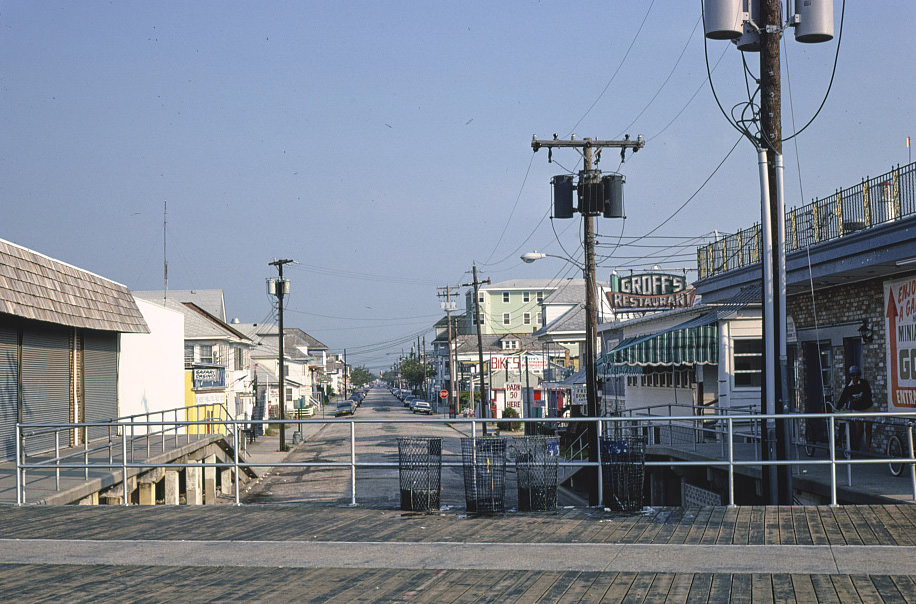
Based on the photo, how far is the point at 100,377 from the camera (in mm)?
28953

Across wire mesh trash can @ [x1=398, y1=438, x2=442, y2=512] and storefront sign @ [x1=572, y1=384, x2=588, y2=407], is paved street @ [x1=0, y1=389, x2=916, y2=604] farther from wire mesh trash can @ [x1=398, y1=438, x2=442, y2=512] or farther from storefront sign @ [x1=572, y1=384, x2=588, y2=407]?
storefront sign @ [x1=572, y1=384, x2=588, y2=407]

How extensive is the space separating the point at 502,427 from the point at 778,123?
4965cm

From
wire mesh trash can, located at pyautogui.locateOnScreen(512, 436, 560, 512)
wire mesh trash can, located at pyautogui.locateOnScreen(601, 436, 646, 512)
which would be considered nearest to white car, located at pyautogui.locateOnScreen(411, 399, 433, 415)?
wire mesh trash can, located at pyautogui.locateOnScreen(512, 436, 560, 512)

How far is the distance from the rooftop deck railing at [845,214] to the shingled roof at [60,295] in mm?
16949

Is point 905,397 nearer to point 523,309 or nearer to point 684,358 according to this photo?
point 684,358

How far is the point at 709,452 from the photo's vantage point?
2283cm

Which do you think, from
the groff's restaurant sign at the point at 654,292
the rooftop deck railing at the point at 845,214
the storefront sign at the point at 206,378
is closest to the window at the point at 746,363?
the rooftop deck railing at the point at 845,214

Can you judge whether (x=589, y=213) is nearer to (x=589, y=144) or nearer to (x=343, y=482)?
(x=589, y=144)

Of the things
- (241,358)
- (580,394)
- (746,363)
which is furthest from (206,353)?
(746,363)

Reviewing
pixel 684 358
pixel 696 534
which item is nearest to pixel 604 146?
pixel 684 358

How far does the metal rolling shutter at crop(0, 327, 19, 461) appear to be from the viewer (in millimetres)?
21609

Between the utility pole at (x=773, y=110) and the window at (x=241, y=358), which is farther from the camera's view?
the window at (x=241, y=358)

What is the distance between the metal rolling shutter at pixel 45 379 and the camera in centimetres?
2314

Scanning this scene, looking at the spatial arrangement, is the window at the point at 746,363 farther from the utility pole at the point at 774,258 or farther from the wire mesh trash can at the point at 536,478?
the wire mesh trash can at the point at 536,478
